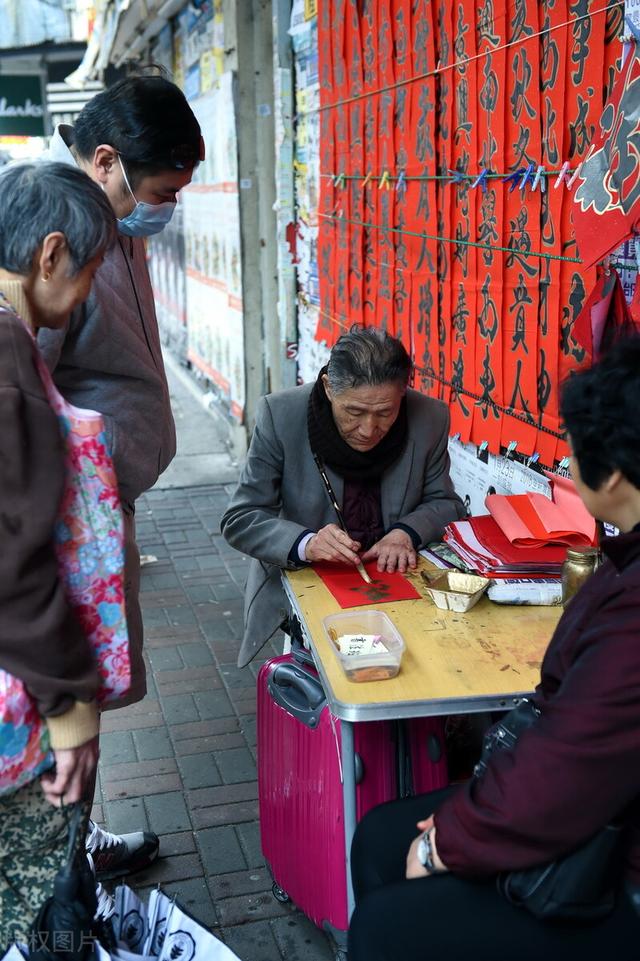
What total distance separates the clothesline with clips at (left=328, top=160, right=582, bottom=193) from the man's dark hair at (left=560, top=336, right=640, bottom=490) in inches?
35.6

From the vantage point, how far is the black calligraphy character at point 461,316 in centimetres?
355

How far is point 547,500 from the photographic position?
8.85 ft

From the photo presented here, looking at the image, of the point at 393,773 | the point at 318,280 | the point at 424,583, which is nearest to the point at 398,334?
the point at 318,280

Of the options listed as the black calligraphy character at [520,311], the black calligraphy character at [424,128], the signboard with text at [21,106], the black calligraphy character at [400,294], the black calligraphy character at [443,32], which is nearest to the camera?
the black calligraphy character at [520,311]

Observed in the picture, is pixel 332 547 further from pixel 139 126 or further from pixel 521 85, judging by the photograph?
pixel 521 85

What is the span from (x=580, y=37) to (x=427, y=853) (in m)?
2.06

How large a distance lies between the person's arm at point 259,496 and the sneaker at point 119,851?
34.7 inches

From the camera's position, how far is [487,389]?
3.42 metres

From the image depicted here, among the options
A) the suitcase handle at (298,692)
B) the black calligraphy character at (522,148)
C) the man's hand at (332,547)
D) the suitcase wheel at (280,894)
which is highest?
the black calligraphy character at (522,148)

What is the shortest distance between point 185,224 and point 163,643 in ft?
19.5

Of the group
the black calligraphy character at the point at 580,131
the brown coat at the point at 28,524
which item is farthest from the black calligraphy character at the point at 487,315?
the brown coat at the point at 28,524

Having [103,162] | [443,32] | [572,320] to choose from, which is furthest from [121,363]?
[443,32]

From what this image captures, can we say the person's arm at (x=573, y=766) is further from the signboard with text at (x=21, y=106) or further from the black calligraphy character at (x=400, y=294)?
the signboard with text at (x=21, y=106)

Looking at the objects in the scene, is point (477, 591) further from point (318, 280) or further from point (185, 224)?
point (185, 224)
